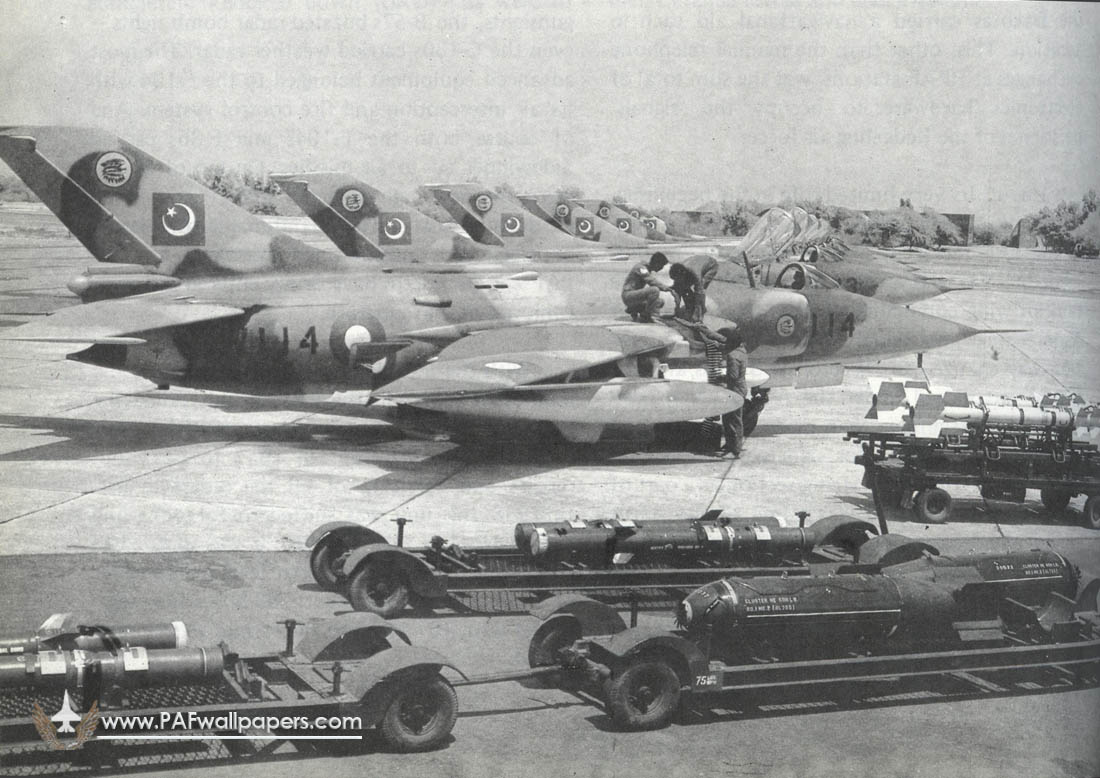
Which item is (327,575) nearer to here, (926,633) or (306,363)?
(926,633)

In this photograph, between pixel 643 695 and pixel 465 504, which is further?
pixel 465 504

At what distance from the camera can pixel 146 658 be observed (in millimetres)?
6004

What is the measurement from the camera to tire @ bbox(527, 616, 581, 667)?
7.18 meters

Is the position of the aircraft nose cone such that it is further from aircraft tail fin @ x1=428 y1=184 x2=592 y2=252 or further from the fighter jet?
aircraft tail fin @ x1=428 y1=184 x2=592 y2=252

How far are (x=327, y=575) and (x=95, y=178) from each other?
20.9ft

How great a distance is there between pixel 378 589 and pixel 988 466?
6.23 metres

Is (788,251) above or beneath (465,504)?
above

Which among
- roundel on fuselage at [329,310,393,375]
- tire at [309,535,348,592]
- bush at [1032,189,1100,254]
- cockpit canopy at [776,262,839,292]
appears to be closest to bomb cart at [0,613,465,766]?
tire at [309,535,348,592]

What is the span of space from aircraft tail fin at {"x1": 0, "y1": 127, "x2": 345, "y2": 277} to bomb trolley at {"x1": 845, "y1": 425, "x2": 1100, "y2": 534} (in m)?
7.15

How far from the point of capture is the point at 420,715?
242 inches

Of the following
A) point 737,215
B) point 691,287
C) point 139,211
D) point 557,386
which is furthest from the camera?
point 737,215

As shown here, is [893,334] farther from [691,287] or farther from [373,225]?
[373,225]

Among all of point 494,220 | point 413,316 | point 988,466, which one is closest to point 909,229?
point 988,466

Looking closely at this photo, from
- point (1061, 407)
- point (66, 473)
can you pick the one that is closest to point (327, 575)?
point (66, 473)
